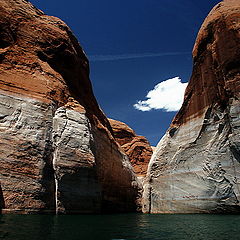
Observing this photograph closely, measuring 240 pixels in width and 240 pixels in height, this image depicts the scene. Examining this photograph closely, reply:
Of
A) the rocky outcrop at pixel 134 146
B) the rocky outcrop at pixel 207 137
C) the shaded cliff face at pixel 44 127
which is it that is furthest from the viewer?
the rocky outcrop at pixel 134 146

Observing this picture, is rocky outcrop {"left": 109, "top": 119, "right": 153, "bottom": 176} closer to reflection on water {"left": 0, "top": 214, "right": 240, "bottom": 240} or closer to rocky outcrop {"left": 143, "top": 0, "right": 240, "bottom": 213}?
rocky outcrop {"left": 143, "top": 0, "right": 240, "bottom": 213}

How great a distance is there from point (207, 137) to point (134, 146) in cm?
3115

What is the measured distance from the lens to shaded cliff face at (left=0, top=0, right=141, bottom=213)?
12078 mm

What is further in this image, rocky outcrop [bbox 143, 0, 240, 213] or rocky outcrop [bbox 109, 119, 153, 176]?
rocky outcrop [bbox 109, 119, 153, 176]

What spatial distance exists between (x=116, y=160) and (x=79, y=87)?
7.27 m

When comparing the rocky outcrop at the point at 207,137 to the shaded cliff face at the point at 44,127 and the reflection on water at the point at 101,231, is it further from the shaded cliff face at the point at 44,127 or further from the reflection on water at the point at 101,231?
the reflection on water at the point at 101,231

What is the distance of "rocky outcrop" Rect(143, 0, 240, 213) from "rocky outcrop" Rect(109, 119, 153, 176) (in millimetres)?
24580

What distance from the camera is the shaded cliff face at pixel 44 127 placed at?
39.6 feet

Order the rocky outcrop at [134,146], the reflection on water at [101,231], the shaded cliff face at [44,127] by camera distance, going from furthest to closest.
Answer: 1. the rocky outcrop at [134,146]
2. the shaded cliff face at [44,127]
3. the reflection on water at [101,231]

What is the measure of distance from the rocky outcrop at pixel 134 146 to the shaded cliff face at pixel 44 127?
27.0 meters

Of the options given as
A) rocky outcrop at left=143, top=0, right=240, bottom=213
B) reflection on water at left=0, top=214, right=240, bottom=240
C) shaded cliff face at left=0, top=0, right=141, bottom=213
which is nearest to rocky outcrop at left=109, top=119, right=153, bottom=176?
rocky outcrop at left=143, top=0, right=240, bottom=213

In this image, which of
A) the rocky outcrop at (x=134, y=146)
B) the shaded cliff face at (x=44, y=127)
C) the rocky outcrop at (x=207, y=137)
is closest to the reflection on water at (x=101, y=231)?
the shaded cliff face at (x=44, y=127)

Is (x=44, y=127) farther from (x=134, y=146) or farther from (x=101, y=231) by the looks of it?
(x=134, y=146)

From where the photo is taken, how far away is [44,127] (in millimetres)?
13828
